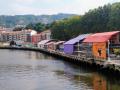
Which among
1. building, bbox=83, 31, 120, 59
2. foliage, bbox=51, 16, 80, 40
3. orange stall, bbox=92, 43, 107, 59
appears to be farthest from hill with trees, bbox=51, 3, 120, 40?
building, bbox=83, 31, 120, 59

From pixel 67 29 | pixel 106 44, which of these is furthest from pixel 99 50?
pixel 67 29

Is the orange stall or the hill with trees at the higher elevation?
the hill with trees

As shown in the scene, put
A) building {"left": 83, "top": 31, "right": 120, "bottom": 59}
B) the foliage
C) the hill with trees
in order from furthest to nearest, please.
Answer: the foliage → the hill with trees → building {"left": 83, "top": 31, "right": 120, "bottom": 59}

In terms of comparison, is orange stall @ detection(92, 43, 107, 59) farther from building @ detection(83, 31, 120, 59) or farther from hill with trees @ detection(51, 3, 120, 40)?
hill with trees @ detection(51, 3, 120, 40)

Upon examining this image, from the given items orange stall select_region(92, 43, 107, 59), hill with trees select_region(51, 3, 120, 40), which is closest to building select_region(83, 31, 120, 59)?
orange stall select_region(92, 43, 107, 59)

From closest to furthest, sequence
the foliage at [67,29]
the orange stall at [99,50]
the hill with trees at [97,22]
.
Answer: the orange stall at [99,50]
the hill with trees at [97,22]
the foliage at [67,29]

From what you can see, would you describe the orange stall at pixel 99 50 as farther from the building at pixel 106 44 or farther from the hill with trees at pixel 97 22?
the hill with trees at pixel 97 22

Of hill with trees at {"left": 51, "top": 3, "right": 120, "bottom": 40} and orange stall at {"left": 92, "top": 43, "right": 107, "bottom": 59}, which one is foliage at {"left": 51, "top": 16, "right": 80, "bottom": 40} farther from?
orange stall at {"left": 92, "top": 43, "right": 107, "bottom": 59}

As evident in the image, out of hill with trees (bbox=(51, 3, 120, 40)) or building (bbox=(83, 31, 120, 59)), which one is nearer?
building (bbox=(83, 31, 120, 59))

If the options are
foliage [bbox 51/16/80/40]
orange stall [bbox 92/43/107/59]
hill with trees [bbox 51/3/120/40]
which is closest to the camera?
orange stall [bbox 92/43/107/59]

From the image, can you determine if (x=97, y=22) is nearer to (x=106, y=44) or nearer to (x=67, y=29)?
(x=67, y=29)

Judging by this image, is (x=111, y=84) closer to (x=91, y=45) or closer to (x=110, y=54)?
(x=110, y=54)

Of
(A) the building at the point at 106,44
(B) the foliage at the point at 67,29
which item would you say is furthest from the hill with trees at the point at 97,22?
(A) the building at the point at 106,44

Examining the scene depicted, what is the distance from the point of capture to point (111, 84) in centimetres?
4925
